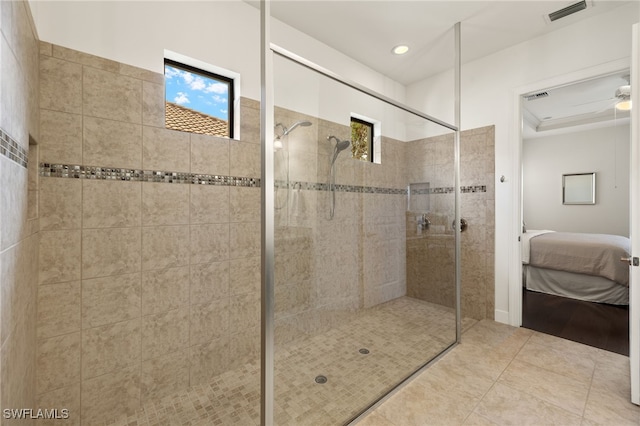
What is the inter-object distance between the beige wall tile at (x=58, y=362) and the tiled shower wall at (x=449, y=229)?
6.74 feet

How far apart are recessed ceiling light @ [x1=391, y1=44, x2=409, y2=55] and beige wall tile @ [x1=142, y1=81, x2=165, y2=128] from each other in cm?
221

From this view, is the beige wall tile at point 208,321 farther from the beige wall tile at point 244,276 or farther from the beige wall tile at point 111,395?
the beige wall tile at point 111,395

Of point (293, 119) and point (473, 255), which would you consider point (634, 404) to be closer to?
point (473, 255)

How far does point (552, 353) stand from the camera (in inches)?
88.0

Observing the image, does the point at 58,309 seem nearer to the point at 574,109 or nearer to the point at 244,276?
the point at 244,276

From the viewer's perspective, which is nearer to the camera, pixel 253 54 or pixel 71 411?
pixel 71 411

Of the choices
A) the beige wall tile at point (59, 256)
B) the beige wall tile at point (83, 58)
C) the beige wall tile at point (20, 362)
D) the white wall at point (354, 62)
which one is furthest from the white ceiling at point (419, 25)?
the beige wall tile at point (20, 362)

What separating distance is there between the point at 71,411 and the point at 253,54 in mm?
2486

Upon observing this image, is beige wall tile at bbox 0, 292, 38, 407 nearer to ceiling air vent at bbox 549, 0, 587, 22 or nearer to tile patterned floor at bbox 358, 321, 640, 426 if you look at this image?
tile patterned floor at bbox 358, 321, 640, 426

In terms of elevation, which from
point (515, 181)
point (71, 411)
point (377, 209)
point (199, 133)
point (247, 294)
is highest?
point (199, 133)

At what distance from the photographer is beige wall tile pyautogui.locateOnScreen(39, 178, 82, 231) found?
55.2 inches

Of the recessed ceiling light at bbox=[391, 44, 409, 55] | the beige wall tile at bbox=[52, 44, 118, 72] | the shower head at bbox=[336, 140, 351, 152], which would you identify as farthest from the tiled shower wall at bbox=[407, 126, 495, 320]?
the beige wall tile at bbox=[52, 44, 118, 72]

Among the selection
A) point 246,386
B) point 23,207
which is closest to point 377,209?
point 246,386

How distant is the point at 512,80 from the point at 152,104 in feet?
10.4
